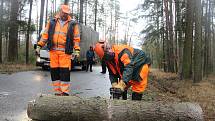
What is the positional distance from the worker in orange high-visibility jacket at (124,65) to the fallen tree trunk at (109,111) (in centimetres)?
41

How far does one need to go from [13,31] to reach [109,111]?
24.5m

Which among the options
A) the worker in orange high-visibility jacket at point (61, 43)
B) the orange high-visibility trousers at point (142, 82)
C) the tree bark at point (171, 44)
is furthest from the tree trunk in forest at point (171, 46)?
the orange high-visibility trousers at point (142, 82)

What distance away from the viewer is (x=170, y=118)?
6344 mm

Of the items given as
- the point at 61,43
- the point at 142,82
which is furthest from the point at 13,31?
the point at 142,82

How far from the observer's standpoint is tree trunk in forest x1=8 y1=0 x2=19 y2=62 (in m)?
29.3

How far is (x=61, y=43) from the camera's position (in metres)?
8.64

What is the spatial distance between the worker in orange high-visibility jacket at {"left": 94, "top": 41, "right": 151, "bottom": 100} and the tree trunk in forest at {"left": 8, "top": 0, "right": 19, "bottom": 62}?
2331cm

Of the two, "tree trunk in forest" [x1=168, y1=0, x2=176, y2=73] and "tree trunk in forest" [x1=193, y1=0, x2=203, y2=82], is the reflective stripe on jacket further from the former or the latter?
"tree trunk in forest" [x1=168, y1=0, x2=176, y2=73]

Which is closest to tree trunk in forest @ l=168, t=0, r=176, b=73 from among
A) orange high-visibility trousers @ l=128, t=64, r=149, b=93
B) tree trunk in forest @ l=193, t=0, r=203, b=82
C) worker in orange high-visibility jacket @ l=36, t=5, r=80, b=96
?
tree trunk in forest @ l=193, t=0, r=203, b=82

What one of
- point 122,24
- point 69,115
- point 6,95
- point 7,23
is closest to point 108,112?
point 69,115

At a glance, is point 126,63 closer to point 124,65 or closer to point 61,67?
point 124,65

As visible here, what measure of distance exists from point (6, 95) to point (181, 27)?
78.9ft

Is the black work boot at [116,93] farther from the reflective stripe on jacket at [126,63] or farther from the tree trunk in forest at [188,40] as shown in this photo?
the tree trunk in forest at [188,40]

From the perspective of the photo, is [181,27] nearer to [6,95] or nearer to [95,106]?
[6,95]
